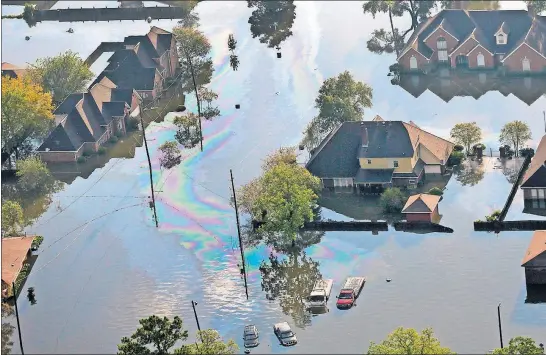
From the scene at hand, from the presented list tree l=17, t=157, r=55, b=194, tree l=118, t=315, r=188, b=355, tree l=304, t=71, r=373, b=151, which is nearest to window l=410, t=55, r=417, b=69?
tree l=304, t=71, r=373, b=151

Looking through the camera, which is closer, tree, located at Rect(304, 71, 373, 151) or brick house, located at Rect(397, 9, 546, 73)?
tree, located at Rect(304, 71, 373, 151)

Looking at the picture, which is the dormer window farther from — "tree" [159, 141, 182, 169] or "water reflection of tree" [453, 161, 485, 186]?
"tree" [159, 141, 182, 169]

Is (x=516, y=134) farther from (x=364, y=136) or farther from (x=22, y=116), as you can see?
(x=22, y=116)

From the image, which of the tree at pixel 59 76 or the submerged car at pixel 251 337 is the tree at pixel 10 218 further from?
the tree at pixel 59 76

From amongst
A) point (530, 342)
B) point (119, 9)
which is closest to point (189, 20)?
point (119, 9)

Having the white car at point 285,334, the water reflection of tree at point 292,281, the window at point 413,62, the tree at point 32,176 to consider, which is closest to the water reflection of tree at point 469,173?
the water reflection of tree at point 292,281
